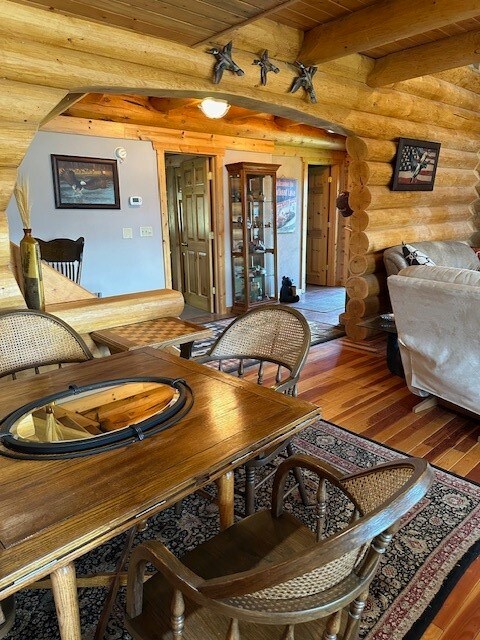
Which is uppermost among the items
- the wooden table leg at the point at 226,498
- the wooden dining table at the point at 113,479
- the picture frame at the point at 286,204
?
the picture frame at the point at 286,204

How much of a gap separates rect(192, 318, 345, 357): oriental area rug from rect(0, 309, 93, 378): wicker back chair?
2.21m

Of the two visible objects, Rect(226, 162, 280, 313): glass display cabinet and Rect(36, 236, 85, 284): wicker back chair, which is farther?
Rect(226, 162, 280, 313): glass display cabinet

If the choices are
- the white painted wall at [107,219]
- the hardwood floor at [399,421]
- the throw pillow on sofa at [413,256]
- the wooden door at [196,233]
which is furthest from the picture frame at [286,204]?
the hardwood floor at [399,421]

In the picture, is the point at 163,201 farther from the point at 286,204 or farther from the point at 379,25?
the point at 379,25

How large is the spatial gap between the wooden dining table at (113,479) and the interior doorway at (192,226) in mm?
4569

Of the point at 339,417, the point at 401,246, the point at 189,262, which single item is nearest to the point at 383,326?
the point at 339,417

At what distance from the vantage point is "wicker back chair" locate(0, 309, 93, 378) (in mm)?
1898

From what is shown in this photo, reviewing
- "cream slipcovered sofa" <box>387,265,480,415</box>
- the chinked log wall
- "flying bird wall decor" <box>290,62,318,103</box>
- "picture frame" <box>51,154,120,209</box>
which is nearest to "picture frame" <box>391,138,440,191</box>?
the chinked log wall

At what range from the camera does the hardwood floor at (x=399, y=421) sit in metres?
1.50

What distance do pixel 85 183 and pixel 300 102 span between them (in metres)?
2.43

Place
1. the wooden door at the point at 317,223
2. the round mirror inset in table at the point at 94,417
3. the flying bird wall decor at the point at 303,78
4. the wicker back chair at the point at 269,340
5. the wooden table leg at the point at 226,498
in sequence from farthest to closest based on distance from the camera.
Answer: the wooden door at the point at 317,223 → the flying bird wall decor at the point at 303,78 → the wicker back chair at the point at 269,340 → the wooden table leg at the point at 226,498 → the round mirror inset in table at the point at 94,417

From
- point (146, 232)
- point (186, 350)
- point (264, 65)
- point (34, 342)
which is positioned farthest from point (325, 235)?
point (34, 342)

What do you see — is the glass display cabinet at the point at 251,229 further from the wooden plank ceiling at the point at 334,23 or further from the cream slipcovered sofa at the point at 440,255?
the wooden plank ceiling at the point at 334,23

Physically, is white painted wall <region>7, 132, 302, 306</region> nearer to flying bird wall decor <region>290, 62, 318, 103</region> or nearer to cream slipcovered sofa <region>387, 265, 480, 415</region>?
flying bird wall decor <region>290, 62, 318, 103</region>
